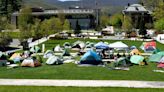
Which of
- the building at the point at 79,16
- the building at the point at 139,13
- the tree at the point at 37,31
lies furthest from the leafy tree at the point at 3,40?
the building at the point at 79,16

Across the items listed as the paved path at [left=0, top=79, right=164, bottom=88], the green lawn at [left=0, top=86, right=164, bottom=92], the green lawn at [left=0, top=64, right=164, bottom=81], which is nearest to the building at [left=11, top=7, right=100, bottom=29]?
the green lawn at [left=0, top=64, right=164, bottom=81]

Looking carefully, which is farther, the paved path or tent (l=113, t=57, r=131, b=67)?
tent (l=113, t=57, r=131, b=67)

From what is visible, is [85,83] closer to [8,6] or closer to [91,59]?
[91,59]

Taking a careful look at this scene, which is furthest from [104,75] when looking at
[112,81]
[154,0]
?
[154,0]

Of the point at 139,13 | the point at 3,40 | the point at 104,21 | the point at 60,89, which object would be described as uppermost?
the point at 139,13

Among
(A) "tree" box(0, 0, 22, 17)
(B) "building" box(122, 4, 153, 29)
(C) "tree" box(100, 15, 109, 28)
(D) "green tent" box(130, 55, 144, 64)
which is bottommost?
(C) "tree" box(100, 15, 109, 28)

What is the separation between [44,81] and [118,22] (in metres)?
101

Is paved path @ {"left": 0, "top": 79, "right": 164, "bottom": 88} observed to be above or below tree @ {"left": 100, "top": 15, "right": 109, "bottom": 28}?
above

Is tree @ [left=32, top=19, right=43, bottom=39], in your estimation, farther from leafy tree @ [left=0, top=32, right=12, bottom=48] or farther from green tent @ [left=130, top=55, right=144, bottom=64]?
green tent @ [left=130, top=55, right=144, bottom=64]

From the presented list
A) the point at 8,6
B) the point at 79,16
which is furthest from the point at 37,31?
the point at 8,6

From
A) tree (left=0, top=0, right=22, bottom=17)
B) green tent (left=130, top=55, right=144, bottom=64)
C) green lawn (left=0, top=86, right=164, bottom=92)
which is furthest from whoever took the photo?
tree (left=0, top=0, right=22, bottom=17)

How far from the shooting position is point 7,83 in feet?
85.1

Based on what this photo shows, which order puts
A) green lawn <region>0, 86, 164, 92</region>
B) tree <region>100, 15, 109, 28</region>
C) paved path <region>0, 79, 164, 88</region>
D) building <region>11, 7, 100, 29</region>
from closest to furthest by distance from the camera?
green lawn <region>0, 86, 164, 92</region> < paved path <region>0, 79, 164, 88</region> < tree <region>100, 15, 109, 28</region> < building <region>11, 7, 100, 29</region>

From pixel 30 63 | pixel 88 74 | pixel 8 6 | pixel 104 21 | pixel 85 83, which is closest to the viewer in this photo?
pixel 85 83
